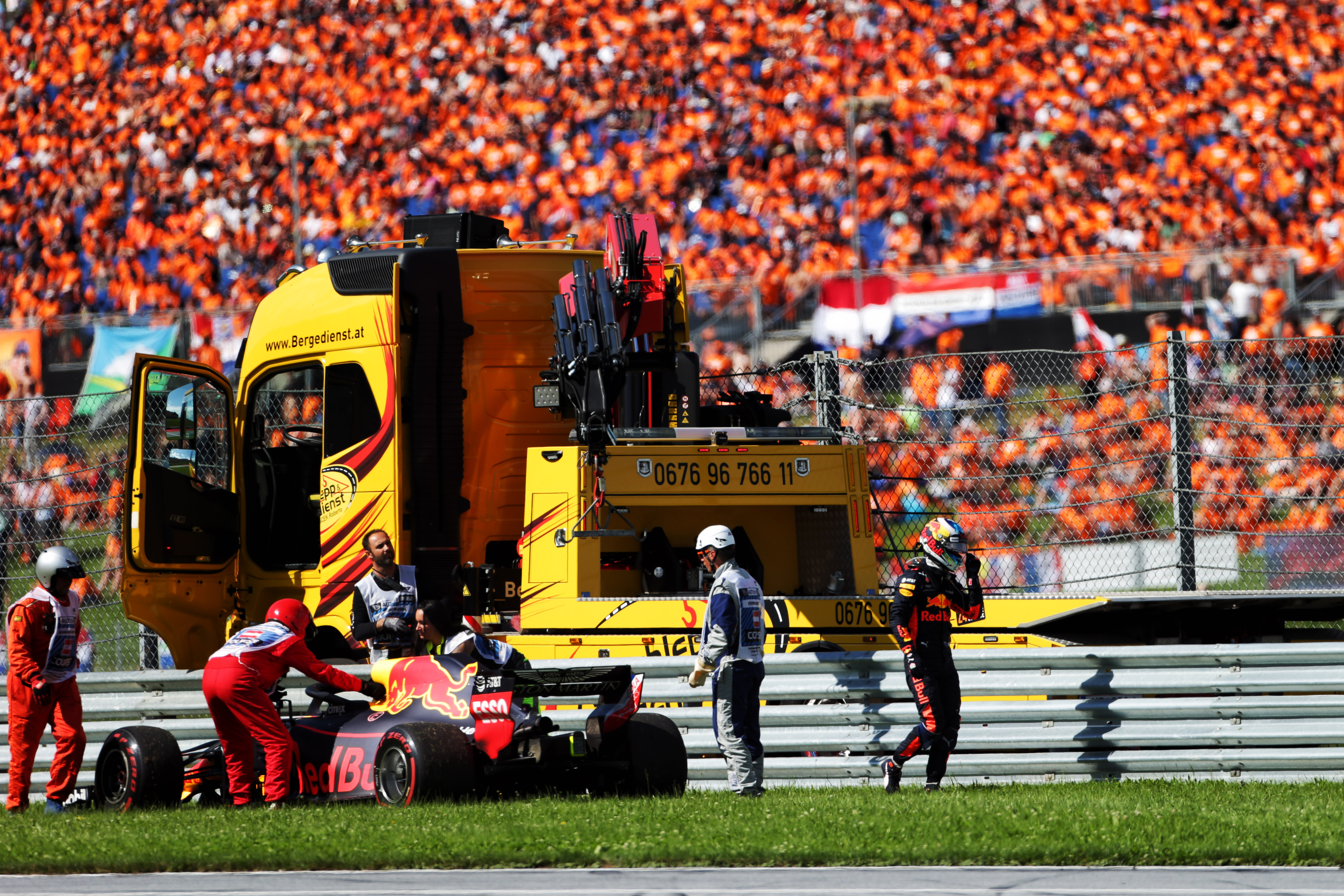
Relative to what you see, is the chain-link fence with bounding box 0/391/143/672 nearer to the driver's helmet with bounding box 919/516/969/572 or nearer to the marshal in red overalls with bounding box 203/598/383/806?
the marshal in red overalls with bounding box 203/598/383/806

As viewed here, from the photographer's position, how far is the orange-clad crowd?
857 inches

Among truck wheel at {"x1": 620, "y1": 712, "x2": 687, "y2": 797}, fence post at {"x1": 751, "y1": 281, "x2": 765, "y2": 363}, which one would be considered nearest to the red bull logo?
truck wheel at {"x1": 620, "y1": 712, "x2": 687, "y2": 797}

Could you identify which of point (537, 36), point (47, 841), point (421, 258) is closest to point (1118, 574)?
point (421, 258)

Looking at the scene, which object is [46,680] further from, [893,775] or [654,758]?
[893,775]

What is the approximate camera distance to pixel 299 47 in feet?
88.5

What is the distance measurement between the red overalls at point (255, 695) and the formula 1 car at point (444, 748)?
12 centimetres

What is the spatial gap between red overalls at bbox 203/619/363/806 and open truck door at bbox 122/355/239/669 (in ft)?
8.11

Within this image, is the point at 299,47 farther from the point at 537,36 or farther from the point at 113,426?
the point at 113,426

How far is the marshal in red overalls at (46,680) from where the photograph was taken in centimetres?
866

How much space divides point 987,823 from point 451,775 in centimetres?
253

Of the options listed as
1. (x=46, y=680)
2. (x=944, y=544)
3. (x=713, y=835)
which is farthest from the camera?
(x=46, y=680)

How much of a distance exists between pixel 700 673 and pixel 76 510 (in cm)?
843

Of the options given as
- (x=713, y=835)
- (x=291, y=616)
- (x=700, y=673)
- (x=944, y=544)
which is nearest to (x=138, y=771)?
(x=291, y=616)

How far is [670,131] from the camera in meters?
24.1
